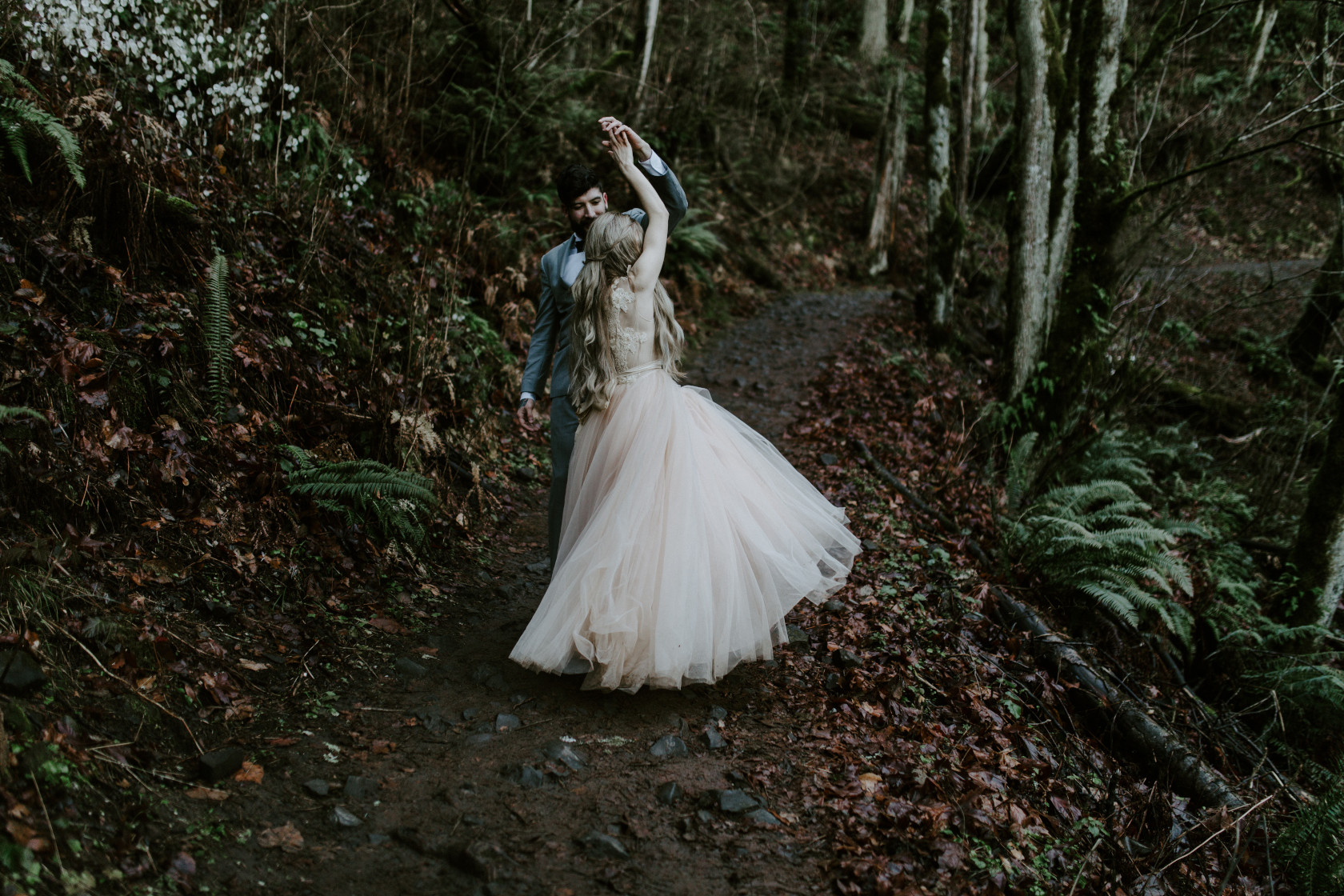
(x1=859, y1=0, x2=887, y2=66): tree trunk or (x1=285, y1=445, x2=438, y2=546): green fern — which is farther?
(x1=859, y1=0, x2=887, y2=66): tree trunk

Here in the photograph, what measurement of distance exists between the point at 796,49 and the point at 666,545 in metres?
20.2

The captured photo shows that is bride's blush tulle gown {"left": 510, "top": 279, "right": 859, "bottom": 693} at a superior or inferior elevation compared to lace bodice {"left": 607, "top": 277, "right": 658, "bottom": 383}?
inferior

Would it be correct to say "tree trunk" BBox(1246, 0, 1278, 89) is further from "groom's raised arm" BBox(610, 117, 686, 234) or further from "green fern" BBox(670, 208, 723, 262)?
"groom's raised arm" BBox(610, 117, 686, 234)

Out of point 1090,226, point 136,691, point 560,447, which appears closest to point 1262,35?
point 1090,226

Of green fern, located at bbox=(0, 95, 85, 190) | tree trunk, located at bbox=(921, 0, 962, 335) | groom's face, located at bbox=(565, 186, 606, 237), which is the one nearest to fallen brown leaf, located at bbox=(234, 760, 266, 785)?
groom's face, located at bbox=(565, 186, 606, 237)

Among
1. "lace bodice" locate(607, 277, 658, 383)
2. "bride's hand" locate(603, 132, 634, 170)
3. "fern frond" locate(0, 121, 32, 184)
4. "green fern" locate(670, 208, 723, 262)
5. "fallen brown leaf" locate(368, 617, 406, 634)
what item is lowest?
"fallen brown leaf" locate(368, 617, 406, 634)

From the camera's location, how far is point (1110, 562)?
6402 mm

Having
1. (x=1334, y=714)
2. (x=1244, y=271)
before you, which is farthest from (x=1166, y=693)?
(x=1244, y=271)

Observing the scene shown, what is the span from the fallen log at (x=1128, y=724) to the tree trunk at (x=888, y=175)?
13242 millimetres

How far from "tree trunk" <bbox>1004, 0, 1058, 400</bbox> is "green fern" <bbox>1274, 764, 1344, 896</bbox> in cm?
591

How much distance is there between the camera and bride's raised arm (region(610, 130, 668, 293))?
3879 mm

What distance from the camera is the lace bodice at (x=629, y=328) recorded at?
4.09m

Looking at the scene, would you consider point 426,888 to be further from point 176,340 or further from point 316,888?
point 176,340

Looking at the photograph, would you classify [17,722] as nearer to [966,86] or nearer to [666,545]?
[666,545]
